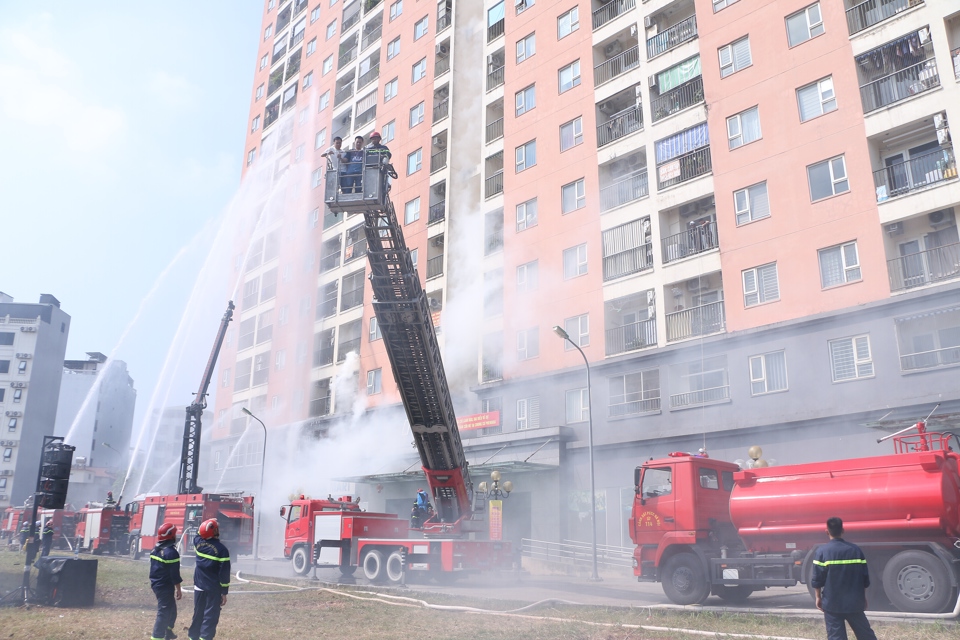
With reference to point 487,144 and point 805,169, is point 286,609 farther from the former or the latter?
point 487,144

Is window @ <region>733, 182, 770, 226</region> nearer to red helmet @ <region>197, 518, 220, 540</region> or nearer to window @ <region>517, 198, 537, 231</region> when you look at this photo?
window @ <region>517, 198, 537, 231</region>

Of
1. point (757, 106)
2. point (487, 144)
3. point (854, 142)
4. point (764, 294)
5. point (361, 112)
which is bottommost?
point (764, 294)

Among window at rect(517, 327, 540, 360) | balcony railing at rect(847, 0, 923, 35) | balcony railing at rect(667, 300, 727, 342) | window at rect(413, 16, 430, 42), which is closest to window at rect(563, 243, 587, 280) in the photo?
window at rect(517, 327, 540, 360)

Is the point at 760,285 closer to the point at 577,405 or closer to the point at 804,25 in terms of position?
the point at 577,405

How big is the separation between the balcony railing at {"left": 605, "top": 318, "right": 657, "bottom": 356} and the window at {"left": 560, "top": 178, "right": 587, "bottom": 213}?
646cm

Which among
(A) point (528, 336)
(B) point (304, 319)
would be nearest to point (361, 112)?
(B) point (304, 319)

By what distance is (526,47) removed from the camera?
38.8 meters

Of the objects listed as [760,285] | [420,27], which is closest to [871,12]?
[760,285]

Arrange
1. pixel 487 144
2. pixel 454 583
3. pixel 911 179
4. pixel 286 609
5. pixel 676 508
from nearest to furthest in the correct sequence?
pixel 286 609 → pixel 676 508 → pixel 454 583 → pixel 911 179 → pixel 487 144

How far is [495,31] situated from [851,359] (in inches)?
1102

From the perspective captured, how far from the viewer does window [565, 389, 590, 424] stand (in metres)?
30.6

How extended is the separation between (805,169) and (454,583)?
18.6 meters

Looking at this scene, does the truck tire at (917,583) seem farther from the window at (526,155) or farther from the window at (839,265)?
the window at (526,155)

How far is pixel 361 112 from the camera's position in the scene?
52531mm
